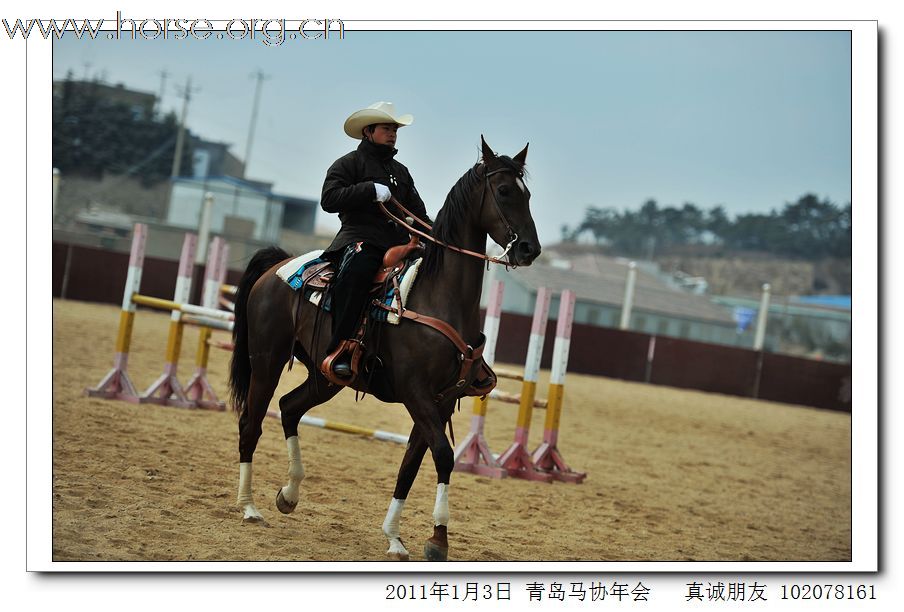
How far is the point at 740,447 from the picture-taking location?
1341cm

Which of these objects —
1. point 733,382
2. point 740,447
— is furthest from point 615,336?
point 740,447

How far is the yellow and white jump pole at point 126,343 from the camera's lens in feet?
32.1

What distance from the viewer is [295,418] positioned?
616cm

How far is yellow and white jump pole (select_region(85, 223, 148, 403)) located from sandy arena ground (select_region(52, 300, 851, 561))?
0.61 ft

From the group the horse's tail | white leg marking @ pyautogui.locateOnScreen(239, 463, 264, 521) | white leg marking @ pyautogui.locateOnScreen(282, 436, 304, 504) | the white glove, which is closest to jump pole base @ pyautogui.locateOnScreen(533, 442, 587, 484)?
the horse's tail

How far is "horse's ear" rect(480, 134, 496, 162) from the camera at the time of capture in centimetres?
511

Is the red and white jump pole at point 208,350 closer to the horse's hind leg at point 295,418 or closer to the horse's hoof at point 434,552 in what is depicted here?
the horse's hind leg at point 295,418

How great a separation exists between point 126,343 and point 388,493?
4136 mm

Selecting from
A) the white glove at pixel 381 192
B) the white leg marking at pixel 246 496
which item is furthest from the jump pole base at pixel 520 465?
the white glove at pixel 381 192

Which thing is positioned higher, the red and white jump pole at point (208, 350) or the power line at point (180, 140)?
the power line at point (180, 140)

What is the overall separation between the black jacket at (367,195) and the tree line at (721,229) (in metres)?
26.9

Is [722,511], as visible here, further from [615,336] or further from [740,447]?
[615,336]

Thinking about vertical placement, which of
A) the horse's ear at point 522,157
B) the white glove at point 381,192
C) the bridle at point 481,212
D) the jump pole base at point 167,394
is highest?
the horse's ear at point 522,157

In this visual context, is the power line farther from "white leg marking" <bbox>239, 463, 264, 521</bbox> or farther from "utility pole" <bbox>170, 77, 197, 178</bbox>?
"white leg marking" <bbox>239, 463, 264, 521</bbox>
